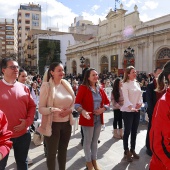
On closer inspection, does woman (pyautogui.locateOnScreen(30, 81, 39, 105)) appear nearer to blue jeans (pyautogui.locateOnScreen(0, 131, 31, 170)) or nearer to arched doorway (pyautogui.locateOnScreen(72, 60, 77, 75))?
blue jeans (pyautogui.locateOnScreen(0, 131, 31, 170))

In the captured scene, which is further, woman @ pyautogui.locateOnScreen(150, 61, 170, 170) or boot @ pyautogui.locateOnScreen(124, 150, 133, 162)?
boot @ pyautogui.locateOnScreen(124, 150, 133, 162)

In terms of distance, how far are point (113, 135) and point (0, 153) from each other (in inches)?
180

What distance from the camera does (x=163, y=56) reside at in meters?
23.6

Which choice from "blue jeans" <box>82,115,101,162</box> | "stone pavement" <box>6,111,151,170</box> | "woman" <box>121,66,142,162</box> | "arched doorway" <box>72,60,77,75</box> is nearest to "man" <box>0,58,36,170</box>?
"blue jeans" <box>82,115,101,162</box>

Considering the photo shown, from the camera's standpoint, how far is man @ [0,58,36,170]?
9.04 feet

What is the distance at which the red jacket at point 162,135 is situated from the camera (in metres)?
1.63

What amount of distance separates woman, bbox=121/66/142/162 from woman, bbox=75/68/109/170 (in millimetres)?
719

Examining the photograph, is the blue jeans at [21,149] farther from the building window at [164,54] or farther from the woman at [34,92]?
the building window at [164,54]

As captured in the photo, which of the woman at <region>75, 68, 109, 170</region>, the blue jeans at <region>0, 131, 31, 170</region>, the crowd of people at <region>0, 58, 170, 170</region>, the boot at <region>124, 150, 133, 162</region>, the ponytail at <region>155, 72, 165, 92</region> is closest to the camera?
the crowd of people at <region>0, 58, 170, 170</region>

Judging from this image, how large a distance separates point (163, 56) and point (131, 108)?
21.3 metres

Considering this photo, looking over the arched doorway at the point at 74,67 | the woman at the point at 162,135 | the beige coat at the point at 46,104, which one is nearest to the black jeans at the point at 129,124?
the beige coat at the point at 46,104

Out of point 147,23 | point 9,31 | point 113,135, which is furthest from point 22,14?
point 113,135

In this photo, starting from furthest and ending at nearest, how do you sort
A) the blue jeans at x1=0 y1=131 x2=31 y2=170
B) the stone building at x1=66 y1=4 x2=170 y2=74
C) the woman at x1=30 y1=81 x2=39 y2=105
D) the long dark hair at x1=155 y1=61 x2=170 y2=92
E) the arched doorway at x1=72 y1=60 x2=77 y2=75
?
1. the arched doorway at x1=72 y1=60 x2=77 y2=75
2. the stone building at x1=66 y1=4 x2=170 y2=74
3. the woman at x1=30 y1=81 x2=39 y2=105
4. the blue jeans at x1=0 y1=131 x2=31 y2=170
5. the long dark hair at x1=155 y1=61 x2=170 y2=92

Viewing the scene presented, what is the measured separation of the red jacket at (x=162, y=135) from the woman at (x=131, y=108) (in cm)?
251
